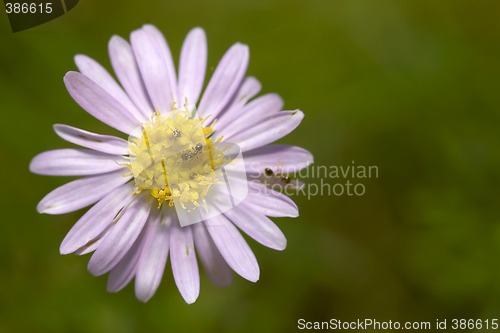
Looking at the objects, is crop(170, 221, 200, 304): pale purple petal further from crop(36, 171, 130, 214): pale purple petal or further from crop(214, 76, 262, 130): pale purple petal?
crop(214, 76, 262, 130): pale purple petal

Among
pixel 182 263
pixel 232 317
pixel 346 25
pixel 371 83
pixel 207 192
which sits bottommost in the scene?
pixel 232 317

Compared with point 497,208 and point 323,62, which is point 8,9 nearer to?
point 323,62

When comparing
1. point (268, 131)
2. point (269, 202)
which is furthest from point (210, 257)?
point (268, 131)

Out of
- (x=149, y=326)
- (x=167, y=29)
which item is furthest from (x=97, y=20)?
(x=149, y=326)

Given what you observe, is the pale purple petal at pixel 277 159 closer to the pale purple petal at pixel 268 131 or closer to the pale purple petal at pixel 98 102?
the pale purple petal at pixel 268 131

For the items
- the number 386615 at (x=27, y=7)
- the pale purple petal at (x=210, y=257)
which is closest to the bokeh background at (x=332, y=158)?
the number 386615 at (x=27, y=7)

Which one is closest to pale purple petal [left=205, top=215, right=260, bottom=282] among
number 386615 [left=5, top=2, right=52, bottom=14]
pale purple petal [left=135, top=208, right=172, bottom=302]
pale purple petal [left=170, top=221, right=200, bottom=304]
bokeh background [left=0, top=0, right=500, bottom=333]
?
pale purple petal [left=170, top=221, right=200, bottom=304]

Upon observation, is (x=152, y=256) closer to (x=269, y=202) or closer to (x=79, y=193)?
(x=79, y=193)
